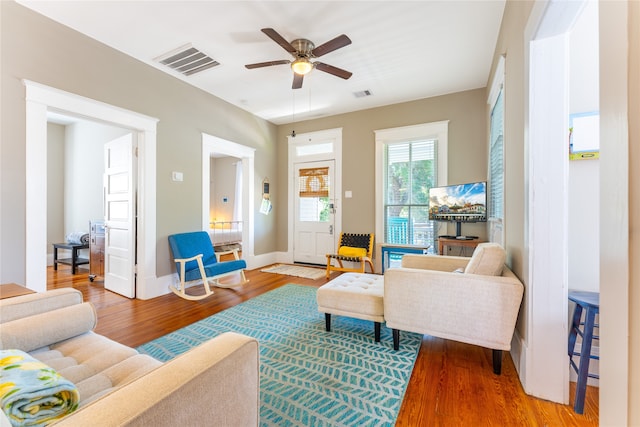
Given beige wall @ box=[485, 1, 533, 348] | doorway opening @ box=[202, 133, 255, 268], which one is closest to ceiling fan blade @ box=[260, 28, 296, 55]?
beige wall @ box=[485, 1, 533, 348]

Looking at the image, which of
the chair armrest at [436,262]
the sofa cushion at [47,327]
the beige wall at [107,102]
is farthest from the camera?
the chair armrest at [436,262]

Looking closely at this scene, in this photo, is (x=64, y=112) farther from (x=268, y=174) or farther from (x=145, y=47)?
(x=268, y=174)

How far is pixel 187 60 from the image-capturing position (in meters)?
3.16

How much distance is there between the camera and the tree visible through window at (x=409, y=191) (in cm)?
427

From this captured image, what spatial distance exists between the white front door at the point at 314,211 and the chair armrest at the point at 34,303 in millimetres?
3874

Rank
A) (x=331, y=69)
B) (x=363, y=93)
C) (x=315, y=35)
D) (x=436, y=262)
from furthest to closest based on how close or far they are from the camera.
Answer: (x=363, y=93)
(x=331, y=69)
(x=315, y=35)
(x=436, y=262)

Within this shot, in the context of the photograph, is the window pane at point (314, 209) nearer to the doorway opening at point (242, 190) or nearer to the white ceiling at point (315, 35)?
the doorway opening at point (242, 190)

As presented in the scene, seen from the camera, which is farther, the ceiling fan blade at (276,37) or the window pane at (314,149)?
the window pane at (314,149)

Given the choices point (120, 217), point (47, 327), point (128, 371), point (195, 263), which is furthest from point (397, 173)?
point (47, 327)

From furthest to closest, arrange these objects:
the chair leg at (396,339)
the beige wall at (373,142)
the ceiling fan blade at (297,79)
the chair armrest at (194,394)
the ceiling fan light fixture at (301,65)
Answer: the beige wall at (373,142)
the ceiling fan blade at (297,79)
the ceiling fan light fixture at (301,65)
the chair leg at (396,339)
the chair armrest at (194,394)

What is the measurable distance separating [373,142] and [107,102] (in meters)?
3.65

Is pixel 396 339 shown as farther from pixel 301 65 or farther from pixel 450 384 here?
pixel 301 65

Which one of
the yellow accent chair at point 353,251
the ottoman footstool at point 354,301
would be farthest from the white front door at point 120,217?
the yellow accent chair at point 353,251

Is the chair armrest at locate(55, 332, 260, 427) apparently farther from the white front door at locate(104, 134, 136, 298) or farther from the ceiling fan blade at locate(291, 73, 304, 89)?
the white front door at locate(104, 134, 136, 298)
